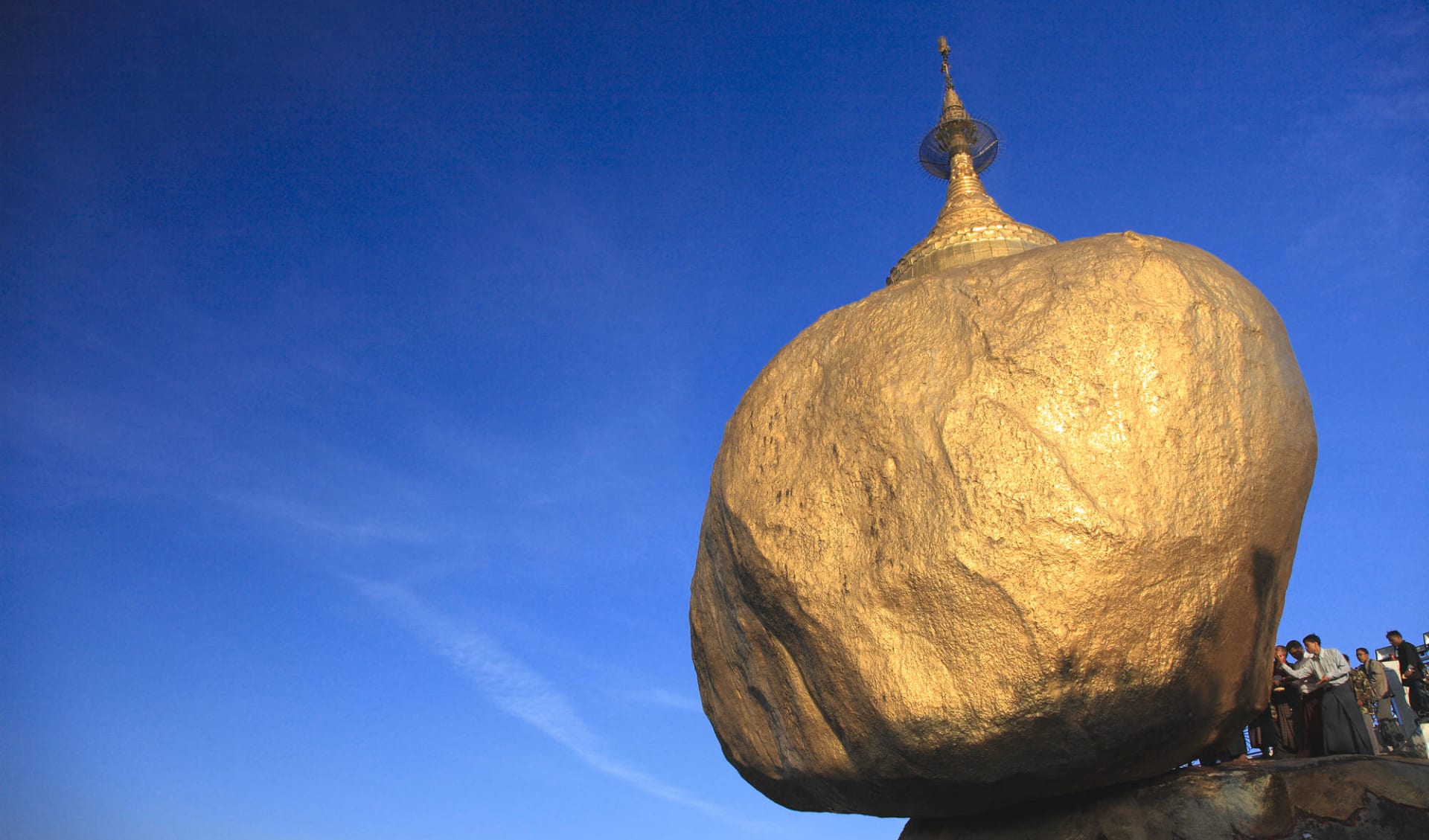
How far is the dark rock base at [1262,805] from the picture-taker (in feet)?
15.2

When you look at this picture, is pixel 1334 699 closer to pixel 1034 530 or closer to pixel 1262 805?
pixel 1262 805

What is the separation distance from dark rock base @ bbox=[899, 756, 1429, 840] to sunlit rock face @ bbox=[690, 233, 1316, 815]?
0.62ft

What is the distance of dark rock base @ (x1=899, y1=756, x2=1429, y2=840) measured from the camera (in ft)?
15.2

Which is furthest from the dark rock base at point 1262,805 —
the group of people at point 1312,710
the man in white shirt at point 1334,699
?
the man in white shirt at point 1334,699

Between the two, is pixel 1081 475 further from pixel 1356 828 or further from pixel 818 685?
pixel 1356 828

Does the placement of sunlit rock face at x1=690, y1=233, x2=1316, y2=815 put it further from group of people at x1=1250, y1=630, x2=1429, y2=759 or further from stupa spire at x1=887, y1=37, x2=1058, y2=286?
stupa spire at x1=887, y1=37, x2=1058, y2=286

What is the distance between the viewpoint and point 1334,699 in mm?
6730

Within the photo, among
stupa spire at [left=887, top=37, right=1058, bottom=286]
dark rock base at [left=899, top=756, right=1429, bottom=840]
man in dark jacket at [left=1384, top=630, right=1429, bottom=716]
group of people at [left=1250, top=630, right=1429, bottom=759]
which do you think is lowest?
dark rock base at [left=899, top=756, right=1429, bottom=840]

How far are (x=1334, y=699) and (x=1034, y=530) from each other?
3.91m

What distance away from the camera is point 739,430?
19.7 ft

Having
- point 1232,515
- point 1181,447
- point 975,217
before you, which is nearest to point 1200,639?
point 1232,515

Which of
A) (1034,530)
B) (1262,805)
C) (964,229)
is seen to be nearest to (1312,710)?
(1262,805)

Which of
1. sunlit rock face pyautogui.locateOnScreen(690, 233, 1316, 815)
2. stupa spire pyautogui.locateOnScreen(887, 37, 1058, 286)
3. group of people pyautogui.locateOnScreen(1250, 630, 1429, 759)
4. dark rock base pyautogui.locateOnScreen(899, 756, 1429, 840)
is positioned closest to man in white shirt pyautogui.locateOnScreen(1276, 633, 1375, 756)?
group of people pyautogui.locateOnScreen(1250, 630, 1429, 759)

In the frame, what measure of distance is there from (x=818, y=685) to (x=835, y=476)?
108 cm
